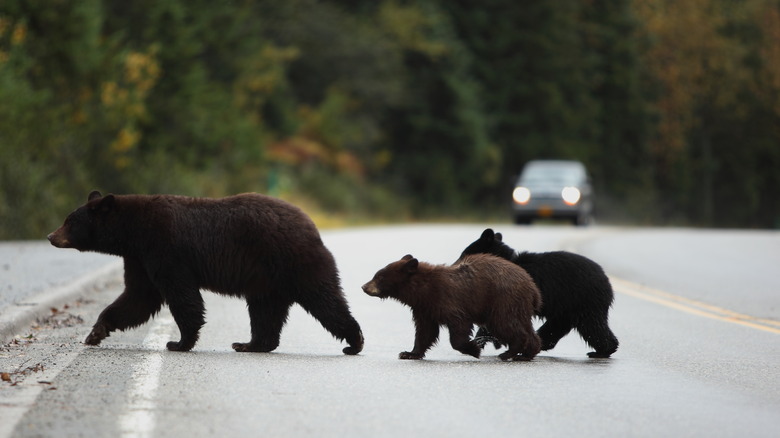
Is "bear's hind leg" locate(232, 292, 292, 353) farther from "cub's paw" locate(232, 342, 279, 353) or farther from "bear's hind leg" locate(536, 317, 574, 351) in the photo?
"bear's hind leg" locate(536, 317, 574, 351)

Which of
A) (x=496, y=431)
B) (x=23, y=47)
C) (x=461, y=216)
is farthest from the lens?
(x=461, y=216)

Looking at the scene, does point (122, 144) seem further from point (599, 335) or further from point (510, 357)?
point (510, 357)

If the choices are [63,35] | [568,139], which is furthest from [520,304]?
[568,139]

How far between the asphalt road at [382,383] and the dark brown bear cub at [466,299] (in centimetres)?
17

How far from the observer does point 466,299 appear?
8.99m

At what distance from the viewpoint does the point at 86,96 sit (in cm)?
3222

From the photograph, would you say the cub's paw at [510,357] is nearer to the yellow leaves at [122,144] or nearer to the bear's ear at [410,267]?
the bear's ear at [410,267]

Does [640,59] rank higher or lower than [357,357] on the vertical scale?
higher

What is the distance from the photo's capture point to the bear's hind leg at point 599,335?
9438mm

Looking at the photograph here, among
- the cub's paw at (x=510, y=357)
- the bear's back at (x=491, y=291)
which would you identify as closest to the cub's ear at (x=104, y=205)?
the bear's back at (x=491, y=291)

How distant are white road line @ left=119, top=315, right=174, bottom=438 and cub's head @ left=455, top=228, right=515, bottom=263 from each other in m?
2.36

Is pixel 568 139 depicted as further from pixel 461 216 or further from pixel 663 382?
pixel 663 382

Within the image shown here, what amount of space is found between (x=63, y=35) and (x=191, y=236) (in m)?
23.5

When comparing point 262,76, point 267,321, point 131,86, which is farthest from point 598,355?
point 262,76
